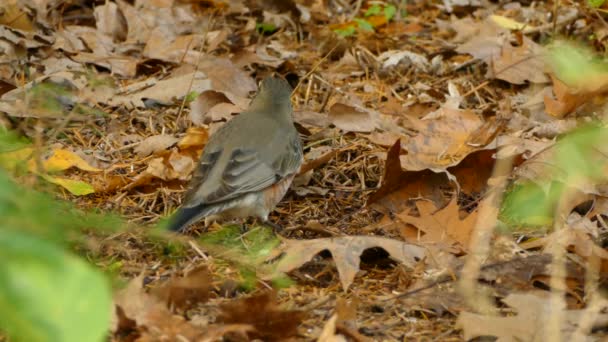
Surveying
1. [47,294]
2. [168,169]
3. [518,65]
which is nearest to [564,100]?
[518,65]

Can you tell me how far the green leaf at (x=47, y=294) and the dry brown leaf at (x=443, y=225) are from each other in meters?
2.52

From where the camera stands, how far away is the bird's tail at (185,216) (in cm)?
395

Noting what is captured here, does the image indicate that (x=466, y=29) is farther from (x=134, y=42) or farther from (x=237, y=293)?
(x=237, y=293)

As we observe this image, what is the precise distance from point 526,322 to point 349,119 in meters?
2.44

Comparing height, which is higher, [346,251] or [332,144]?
[346,251]

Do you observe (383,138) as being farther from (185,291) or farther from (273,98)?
(185,291)

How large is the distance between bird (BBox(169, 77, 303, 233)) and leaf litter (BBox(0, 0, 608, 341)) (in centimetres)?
18

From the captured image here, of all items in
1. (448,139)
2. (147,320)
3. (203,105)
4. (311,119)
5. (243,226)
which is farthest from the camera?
(311,119)

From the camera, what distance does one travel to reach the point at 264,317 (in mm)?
2910

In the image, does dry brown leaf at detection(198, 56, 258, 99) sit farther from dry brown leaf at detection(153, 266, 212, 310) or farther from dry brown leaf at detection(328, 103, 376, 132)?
dry brown leaf at detection(153, 266, 212, 310)

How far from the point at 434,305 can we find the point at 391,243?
44 centimetres

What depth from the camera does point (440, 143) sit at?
4.87m

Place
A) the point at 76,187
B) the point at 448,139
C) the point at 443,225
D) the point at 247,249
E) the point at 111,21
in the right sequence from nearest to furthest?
1. the point at 443,225
2. the point at 247,249
3. the point at 76,187
4. the point at 448,139
5. the point at 111,21

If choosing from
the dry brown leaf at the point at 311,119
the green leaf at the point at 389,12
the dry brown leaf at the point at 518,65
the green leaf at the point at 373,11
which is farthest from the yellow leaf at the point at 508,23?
the dry brown leaf at the point at 311,119
